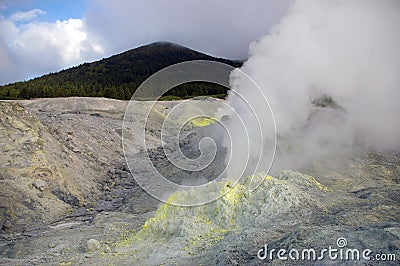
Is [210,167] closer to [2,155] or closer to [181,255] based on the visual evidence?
[181,255]

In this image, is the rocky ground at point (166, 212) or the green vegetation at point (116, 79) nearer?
the rocky ground at point (166, 212)

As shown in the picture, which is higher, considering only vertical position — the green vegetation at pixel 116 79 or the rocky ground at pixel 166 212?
the green vegetation at pixel 116 79

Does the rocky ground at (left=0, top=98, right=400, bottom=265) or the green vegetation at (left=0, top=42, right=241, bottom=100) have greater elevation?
the green vegetation at (left=0, top=42, right=241, bottom=100)

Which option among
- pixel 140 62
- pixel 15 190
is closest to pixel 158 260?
pixel 15 190

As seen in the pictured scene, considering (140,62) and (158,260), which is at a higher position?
(140,62)

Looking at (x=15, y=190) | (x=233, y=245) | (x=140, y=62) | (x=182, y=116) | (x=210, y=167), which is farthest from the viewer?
(x=140, y=62)
